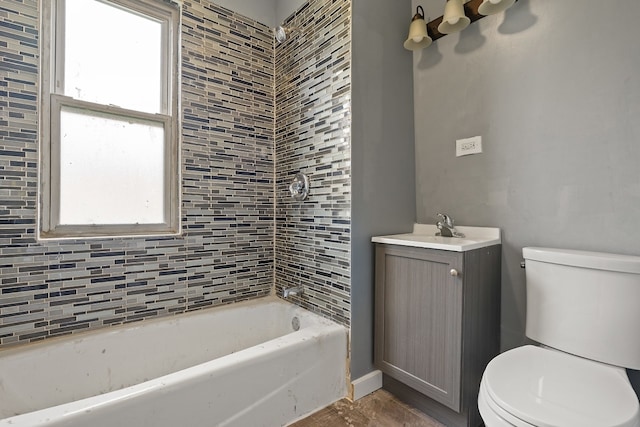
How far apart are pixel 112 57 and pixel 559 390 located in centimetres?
244

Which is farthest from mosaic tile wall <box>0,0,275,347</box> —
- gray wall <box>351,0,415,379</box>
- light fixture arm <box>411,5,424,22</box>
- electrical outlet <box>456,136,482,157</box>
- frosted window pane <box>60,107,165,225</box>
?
electrical outlet <box>456,136,482,157</box>

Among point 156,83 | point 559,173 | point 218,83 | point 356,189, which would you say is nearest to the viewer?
point 559,173

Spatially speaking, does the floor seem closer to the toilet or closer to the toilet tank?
the toilet

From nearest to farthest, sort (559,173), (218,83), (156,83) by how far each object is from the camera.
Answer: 1. (559,173)
2. (156,83)
3. (218,83)

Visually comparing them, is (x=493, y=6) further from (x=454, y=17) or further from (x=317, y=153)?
(x=317, y=153)

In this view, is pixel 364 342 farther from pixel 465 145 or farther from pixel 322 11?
pixel 322 11

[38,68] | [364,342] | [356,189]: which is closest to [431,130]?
[356,189]

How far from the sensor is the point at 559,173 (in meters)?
1.39

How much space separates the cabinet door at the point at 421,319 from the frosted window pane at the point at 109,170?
1335 millimetres

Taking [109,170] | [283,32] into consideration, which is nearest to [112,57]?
[109,170]

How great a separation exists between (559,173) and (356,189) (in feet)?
3.04

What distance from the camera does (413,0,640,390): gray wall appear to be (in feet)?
4.07

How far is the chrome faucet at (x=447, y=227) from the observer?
1681 millimetres

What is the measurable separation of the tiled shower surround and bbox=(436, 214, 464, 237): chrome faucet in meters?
0.54
